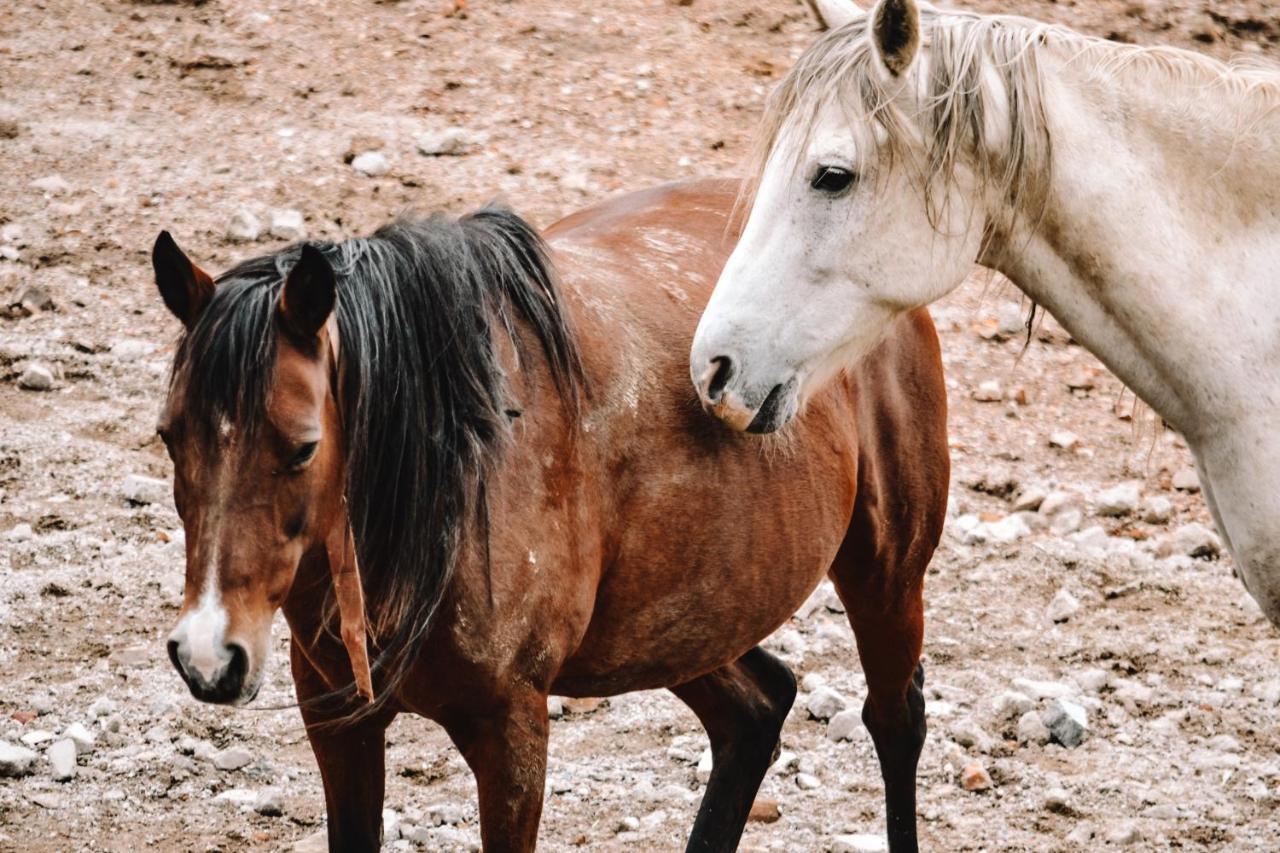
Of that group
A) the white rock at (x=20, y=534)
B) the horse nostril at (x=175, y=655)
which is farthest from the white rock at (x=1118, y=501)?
the horse nostril at (x=175, y=655)

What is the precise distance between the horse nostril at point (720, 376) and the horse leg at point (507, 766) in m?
0.68

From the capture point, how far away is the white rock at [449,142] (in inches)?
296

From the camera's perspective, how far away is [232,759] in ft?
13.6

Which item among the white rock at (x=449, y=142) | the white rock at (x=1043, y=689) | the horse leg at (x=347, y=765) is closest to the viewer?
the horse leg at (x=347, y=765)

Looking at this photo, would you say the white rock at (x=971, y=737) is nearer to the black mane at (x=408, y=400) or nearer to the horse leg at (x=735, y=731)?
the horse leg at (x=735, y=731)

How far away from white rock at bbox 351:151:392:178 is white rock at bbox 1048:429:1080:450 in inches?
134

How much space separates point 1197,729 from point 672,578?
2.31 meters

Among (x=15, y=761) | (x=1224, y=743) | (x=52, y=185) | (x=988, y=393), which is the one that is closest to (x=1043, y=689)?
(x=1224, y=743)

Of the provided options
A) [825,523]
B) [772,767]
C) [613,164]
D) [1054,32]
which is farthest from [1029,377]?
[1054,32]

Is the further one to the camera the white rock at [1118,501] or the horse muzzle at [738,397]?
the white rock at [1118,501]

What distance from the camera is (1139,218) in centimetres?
269

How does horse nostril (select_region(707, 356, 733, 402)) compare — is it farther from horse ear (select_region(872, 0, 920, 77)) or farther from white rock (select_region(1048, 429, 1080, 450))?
white rock (select_region(1048, 429, 1080, 450))

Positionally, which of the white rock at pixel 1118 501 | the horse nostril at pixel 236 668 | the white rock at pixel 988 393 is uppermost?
the horse nostril at pixel 236 668

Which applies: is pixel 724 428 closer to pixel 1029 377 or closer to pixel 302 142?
pixel 1029 377
